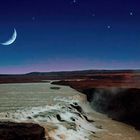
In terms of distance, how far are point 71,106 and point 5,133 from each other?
677 inches

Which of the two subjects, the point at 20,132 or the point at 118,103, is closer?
the point at 20,132

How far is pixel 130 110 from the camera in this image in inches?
1678

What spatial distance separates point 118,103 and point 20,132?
89.2 ft

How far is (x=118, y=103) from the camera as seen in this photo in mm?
46656

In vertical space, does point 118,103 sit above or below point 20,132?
below

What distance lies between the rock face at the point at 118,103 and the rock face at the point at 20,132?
1695 cm

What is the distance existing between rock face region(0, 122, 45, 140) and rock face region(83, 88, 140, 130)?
16948 millimetres

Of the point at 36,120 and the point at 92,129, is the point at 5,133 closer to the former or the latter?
the point at 36,120

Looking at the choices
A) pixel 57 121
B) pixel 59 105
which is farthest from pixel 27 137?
pixel 59 105

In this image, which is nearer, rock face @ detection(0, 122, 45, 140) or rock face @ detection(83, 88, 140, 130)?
rock face @ detection(0, 122, 45, 140)

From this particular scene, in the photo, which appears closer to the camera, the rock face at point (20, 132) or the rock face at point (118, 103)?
the rock face at point (20, 132)

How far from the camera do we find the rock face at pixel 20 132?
2097cm

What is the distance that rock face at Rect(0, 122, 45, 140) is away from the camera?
68.8ft

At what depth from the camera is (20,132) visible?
70.5ft
